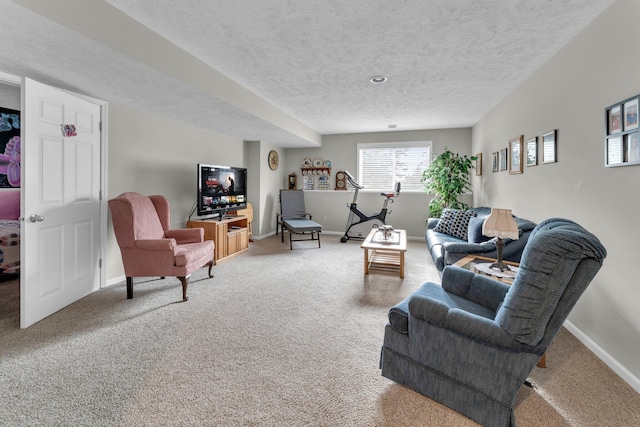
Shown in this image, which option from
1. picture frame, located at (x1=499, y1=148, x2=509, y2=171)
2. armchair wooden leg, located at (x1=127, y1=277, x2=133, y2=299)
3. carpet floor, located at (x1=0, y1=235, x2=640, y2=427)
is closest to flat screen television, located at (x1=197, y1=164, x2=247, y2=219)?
armchair wooden leg, located at (x1=127, y1=277, x2=133, y2=299)

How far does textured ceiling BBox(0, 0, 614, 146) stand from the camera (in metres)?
2.02

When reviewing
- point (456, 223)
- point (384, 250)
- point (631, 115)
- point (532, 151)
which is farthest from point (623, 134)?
point (456, 223)

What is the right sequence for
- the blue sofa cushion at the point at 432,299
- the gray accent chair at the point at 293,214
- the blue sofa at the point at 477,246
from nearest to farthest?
the blue sofa cushion at the point at 432,299, the blue sofa at the point at 477,246, the gray accent chair at the point at 293,214

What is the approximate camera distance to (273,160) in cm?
664

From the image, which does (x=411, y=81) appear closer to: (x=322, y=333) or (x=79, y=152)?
(x=322, y=333)

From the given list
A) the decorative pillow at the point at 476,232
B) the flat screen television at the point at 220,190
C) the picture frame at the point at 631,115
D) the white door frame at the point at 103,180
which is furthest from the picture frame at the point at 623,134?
the white door frame at the point at 103,180

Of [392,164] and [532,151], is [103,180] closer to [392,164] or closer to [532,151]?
[532,151]

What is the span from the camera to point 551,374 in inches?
72.0

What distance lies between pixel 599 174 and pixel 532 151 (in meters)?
1.17

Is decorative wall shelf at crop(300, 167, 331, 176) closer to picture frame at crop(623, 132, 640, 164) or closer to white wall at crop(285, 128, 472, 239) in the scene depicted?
white wall at crop(285, 128, 472, 239)

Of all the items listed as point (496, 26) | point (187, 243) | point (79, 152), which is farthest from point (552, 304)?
point (79, 152)

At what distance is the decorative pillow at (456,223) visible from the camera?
13.5ft

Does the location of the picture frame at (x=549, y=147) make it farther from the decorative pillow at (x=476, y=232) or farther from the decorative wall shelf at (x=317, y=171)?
the decorative wall shelf at (x=317, y=171)

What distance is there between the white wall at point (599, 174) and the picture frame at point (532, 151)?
92 mm
